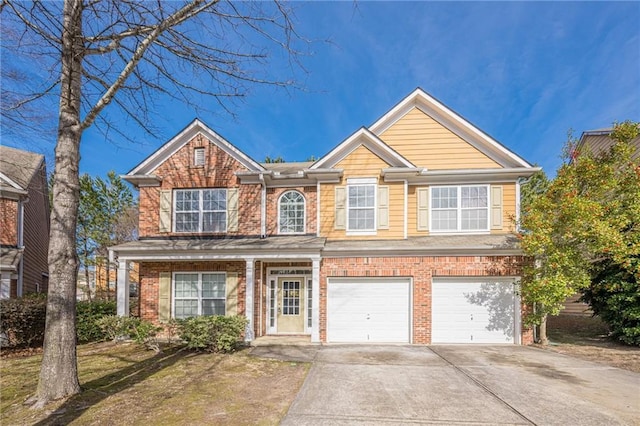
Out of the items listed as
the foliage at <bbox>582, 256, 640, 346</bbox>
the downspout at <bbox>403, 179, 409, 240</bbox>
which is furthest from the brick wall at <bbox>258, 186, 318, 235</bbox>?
the foliage at <bbox>582, 256, 640, 346</bbox>

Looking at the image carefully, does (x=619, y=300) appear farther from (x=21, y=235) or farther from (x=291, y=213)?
(x=21, y=235)

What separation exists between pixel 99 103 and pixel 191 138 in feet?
21.1

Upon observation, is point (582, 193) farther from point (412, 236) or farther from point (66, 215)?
point (66, 215)

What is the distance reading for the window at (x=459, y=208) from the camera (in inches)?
462

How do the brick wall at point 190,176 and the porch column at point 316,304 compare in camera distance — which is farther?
the brick wall at point 190,176

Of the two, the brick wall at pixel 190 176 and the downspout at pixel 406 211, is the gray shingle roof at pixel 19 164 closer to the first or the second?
the brick wall at pixel 190 176

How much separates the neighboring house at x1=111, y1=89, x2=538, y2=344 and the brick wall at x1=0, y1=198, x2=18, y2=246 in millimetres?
4565

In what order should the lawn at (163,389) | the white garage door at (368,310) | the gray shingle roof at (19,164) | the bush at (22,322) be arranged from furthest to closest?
the gray shingle roof at (19,164) → the white garage door at (368,310) → the bush at (22,322) → the lawn at (163,389)

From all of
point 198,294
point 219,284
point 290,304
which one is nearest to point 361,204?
point 290,304

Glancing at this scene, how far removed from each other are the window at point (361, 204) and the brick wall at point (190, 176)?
336cm

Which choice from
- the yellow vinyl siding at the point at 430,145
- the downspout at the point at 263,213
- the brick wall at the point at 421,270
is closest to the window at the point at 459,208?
the yellow vinyl siding at the point at 430,145

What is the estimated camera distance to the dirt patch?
855 centimetres

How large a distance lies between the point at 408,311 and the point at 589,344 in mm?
5820

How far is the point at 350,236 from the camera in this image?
11.6 meters
